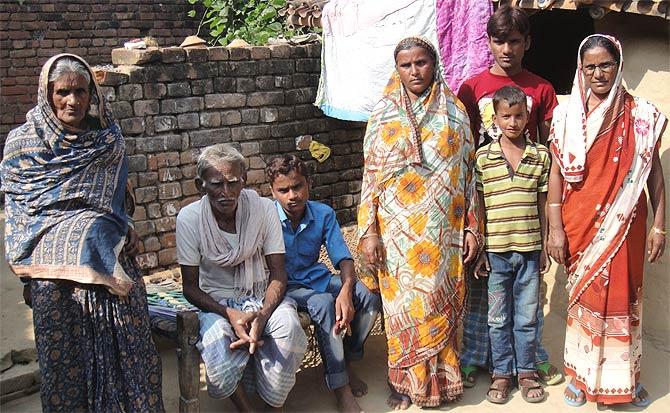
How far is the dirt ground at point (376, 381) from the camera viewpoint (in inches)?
136

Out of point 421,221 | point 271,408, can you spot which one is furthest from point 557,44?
point 271,408

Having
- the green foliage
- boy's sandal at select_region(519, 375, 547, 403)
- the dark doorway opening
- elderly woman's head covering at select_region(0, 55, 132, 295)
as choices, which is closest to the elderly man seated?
elderly woman's head covering at select_region(0, 55, 132, 295)

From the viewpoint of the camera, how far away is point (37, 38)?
8.19m

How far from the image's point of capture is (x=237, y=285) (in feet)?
11.0

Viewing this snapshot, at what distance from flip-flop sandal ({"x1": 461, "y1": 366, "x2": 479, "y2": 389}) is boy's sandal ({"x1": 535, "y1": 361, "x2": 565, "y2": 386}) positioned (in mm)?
340

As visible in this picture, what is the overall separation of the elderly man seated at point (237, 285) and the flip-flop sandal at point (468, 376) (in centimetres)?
99

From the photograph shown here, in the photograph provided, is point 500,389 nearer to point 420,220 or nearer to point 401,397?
point 401,397

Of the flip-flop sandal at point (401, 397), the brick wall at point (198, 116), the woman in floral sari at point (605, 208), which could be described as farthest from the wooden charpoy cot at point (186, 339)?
the brick wall at point (198, 116)

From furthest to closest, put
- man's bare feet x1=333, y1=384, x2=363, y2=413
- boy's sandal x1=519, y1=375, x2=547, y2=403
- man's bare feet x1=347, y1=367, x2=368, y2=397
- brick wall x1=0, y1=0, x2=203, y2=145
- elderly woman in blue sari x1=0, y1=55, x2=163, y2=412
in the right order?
brick wall x1=0, y1=0, x2=203, y2=145
man's bare feet x1=347, y1=367, x2=368, y2=397
boy's sandal x1=519, y1=375, x2=547, y2=403
man's bare feet x1=333, y1=384, x2=363, y2=413
elderly woman in blue sari x1=0, y1=55, x2=163, y2=412

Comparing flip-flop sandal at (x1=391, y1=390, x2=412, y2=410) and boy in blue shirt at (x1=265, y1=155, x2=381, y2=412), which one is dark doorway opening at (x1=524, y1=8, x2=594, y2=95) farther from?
flip-flop sandal at (x1=391, y1=390, x2=412, y2=410)

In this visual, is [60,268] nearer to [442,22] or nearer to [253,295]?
[253,295]

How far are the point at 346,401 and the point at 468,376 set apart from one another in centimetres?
72

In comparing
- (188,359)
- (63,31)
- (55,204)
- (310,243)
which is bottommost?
(188,359)

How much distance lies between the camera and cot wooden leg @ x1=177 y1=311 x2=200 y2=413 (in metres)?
3.09
